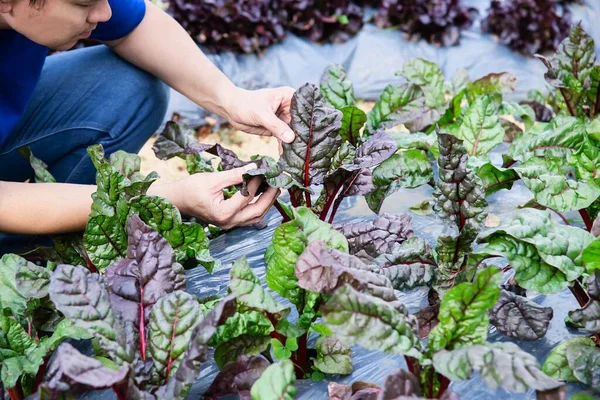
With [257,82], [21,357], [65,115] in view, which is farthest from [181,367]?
[257,82]

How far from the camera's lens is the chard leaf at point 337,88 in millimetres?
1918

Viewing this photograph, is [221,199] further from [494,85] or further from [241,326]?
[494,85]

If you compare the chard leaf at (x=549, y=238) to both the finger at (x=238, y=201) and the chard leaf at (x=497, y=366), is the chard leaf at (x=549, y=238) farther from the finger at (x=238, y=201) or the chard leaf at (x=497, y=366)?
the finger at (x=238, y=201)

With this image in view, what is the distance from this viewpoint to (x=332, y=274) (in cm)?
115

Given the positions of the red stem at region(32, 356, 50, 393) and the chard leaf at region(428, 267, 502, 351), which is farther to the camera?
the red stem at region(32, 356, 50, 393)

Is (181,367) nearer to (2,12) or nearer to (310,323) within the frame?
(310,323)

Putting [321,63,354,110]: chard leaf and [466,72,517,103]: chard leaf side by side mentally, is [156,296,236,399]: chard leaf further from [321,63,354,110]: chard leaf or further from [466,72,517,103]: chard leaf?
[466,72,517,103]: chard leaf

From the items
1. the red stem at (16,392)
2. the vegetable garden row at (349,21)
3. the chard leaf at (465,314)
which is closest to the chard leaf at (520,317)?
the chard leaf at (465,314)

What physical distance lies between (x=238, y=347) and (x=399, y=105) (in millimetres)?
985

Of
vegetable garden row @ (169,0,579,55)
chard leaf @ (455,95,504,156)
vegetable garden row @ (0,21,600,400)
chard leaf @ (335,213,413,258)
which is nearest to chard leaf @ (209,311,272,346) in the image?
vegetable garden row @ (0,21,600,400)

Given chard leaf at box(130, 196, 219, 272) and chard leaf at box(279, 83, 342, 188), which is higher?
chard leaf at box(279, 83, 342, 188)

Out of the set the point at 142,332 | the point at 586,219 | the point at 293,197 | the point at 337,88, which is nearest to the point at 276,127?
the point at 293,197

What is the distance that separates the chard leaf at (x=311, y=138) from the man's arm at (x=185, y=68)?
0.22m

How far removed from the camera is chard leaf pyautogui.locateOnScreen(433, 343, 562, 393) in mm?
953
